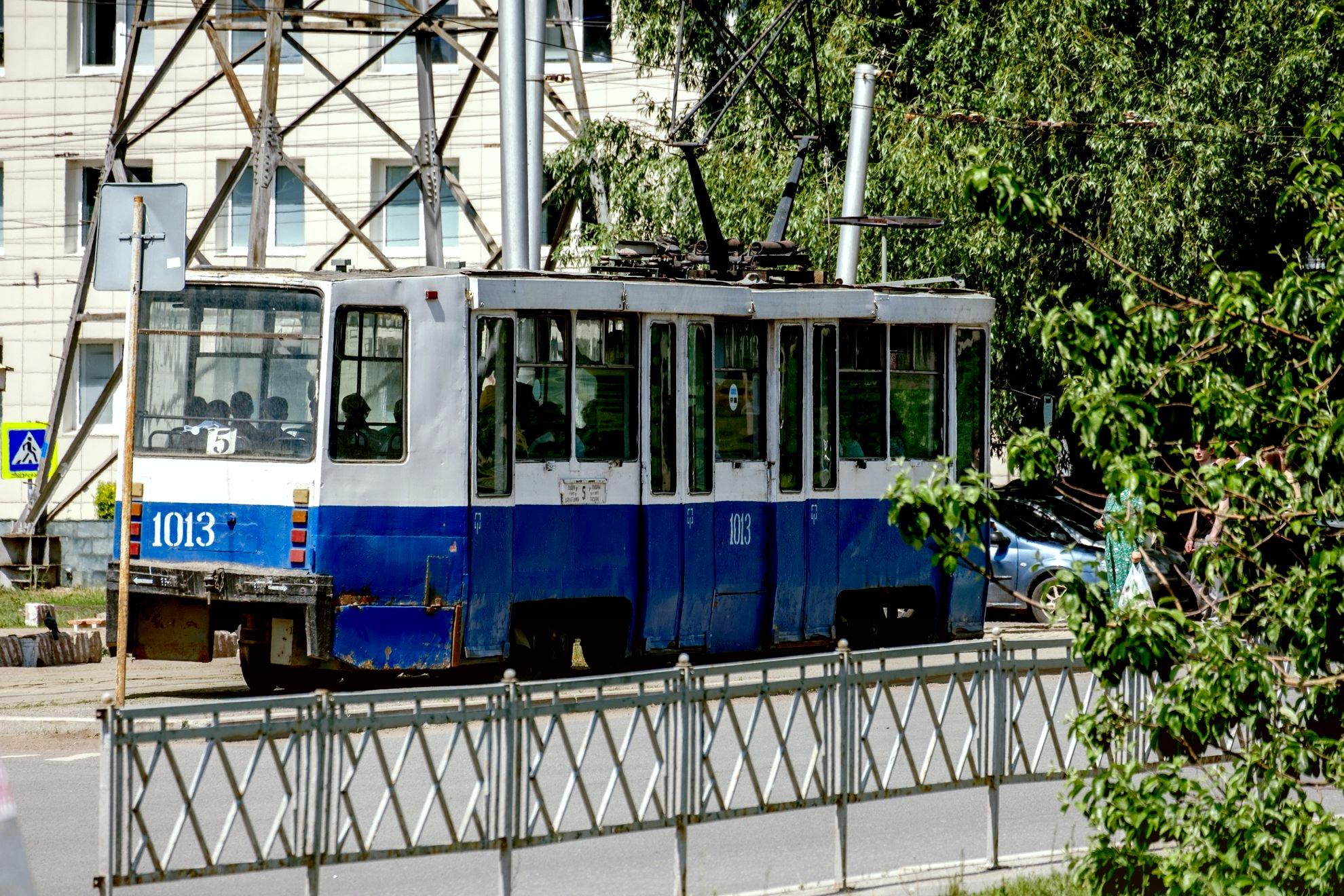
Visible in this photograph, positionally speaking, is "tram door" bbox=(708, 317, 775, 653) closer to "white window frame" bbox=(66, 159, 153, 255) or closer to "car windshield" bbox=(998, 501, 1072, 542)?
"car windshield" bbox=(998, 501, 1072, 542)

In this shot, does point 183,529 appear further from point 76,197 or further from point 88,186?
point 88,186

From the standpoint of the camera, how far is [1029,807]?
36.6 feet

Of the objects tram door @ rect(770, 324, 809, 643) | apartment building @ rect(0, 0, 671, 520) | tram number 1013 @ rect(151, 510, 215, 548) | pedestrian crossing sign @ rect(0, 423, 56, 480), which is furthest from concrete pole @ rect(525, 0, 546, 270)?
apartment building @ rect(0, 0, 671, 520)

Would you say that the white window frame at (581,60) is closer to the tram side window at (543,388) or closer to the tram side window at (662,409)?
the tram side window at (662,409)

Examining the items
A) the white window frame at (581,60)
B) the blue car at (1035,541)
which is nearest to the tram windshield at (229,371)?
the blue car at (1035,541)

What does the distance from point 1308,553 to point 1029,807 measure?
13.9 feet

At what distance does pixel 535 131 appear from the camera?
19.0 metres

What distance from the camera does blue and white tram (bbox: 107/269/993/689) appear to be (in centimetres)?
1359

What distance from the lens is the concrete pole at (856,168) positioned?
68.2 ft

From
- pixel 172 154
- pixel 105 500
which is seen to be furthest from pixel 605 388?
pixel 172 154

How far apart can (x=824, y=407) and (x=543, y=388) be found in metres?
2.70

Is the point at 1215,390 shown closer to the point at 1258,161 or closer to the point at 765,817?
the point at 765,817

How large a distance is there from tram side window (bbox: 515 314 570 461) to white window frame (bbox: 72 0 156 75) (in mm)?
25557

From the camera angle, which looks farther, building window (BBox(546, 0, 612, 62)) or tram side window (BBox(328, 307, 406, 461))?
building window (BBox(546, 0, 612, 62))
